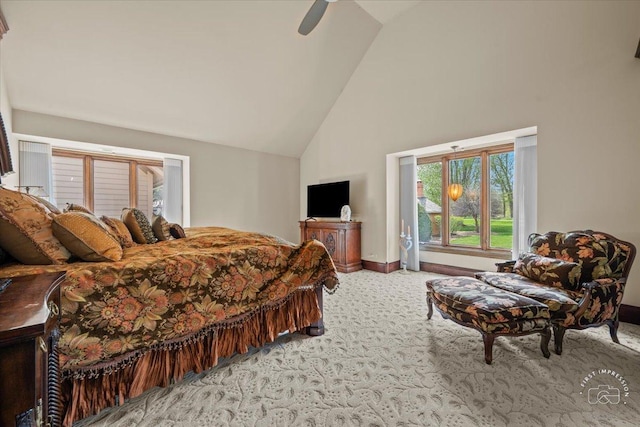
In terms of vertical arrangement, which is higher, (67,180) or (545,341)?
(67,180)

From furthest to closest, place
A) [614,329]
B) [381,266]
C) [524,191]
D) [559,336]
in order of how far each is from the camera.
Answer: [381,266], [524,191], [614,329], [559,336]

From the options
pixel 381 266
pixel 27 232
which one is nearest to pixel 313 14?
pixel 27 232

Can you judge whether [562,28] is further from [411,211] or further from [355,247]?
[355,247]

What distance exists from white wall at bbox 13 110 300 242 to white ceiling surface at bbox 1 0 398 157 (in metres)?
0.17

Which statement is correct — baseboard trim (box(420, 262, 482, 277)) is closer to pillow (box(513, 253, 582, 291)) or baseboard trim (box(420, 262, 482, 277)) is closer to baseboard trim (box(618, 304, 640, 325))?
baseboard trim (box(618, 304, 640, 325))

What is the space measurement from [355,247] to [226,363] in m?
3.25

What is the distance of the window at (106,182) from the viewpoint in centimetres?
416

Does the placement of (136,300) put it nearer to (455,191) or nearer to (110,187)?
(110,187)

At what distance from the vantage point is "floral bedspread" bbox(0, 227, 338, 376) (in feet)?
4.25

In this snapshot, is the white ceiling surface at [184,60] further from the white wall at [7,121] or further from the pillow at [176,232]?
the pillow at [176,232]

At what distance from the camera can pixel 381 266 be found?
4609 mm

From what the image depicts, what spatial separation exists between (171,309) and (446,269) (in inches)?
161

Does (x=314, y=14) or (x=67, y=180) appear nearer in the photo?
(x=314, y=14)

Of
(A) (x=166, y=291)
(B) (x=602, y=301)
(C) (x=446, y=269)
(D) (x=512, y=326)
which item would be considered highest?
(A) (x=166, y=291)
